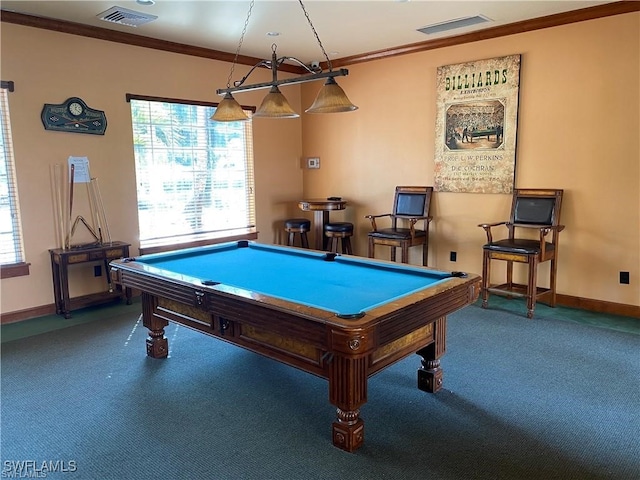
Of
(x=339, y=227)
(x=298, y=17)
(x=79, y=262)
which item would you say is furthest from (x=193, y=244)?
(x=298, y=17)

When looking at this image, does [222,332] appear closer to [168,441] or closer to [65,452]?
[168,441]

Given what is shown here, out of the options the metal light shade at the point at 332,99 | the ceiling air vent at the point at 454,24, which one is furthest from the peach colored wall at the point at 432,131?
the metal light shade at the point at 332,99

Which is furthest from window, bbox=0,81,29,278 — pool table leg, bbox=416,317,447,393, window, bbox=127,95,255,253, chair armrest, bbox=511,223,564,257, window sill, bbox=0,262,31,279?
chair armrest, bbox=511,223,564,257

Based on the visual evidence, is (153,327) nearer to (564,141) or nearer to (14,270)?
(14,270)

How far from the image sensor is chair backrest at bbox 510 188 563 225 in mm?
4488

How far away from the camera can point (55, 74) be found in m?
4.43

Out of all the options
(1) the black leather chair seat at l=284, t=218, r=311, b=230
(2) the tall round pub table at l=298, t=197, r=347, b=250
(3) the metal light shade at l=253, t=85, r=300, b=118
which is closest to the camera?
(3) the metal light shade at l=253, t=85, r=300, b=118

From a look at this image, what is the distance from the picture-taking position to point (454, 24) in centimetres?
459

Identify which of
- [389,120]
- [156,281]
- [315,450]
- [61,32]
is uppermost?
[61,32]

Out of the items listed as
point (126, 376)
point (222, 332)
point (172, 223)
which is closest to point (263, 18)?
point (172, 223)

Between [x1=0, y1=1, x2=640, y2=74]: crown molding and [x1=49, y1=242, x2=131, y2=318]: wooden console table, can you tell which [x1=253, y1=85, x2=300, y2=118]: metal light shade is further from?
[x1=0, y1=1, x2=640, y2=74]: crown molding

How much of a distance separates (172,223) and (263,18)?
2471mm

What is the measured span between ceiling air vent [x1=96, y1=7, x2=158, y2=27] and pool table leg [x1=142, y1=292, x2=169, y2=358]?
2.48 metres

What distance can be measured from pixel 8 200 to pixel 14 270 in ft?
2.09
